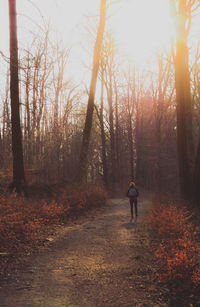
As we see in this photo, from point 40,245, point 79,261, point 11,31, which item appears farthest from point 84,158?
point 79,261

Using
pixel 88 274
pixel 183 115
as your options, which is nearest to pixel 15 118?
pixel 183 115

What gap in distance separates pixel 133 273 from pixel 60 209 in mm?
5449

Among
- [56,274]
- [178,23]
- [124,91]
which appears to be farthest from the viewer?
[124,91]

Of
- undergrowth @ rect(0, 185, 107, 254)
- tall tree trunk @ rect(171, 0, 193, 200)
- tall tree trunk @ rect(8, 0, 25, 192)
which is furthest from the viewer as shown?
tall tree trunk @ rect(171, 0, 193, 200)

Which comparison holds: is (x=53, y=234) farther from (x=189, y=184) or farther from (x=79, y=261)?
(x=189, y=184)

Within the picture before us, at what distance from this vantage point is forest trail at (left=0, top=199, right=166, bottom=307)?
436 cm

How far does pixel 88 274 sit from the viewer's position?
550 cm

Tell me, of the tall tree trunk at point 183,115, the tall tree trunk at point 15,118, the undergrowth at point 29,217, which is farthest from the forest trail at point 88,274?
the tall tree trunk at point 183,115

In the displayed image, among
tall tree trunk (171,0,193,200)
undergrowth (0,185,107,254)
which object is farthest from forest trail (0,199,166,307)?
tall tree trunk (171,0,193,200)

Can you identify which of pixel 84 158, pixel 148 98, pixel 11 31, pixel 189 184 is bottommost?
pixel 189 184

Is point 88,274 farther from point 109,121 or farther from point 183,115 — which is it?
point 109,121

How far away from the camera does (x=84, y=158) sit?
1656 cm

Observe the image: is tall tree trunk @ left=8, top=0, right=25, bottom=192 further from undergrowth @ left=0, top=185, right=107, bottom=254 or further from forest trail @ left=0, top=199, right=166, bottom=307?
forest trail @ left=0, top=199, right=166, bottom=307

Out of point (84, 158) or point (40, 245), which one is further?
point (84, 158)
